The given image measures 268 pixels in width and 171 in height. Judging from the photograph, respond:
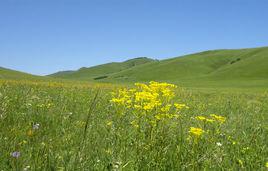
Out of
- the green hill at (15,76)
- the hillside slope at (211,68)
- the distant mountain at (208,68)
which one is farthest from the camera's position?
the hillside slope at (211,68)

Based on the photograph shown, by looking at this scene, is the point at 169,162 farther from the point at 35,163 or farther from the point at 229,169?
the point at 35,163

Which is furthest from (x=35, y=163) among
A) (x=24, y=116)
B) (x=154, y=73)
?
(x=154, y=73)

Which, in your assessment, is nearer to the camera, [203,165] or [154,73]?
[203,165]

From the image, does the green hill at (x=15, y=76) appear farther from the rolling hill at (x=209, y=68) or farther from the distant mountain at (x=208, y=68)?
the rolling hill at (x=209, y=68)

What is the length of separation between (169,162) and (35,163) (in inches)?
68.7

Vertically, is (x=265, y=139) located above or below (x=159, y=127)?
below

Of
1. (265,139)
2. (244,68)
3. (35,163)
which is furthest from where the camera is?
(244,68)

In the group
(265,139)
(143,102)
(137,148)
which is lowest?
(265,139)

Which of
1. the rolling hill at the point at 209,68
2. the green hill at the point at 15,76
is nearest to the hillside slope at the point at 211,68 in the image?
the rolling hill at the point at 209,68

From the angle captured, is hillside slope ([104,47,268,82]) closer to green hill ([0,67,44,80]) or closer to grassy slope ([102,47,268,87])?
grassy slope ([102,47,268,87])

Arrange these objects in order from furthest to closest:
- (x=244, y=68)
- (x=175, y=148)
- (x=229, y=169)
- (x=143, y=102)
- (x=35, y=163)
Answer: (x=244, y=68) → (x=143, y=102) → (x=175, y=148) → (x=229, y=169) → (x=35, y=163)

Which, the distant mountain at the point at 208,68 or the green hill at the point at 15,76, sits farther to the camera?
the distant mountain at the point at 208,68

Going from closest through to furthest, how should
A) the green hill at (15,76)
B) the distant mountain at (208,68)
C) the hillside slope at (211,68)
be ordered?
the green hill at (15,76) < the distant mountain at (208,68) < the hillside slope at (211,68)

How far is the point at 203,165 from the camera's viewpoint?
14.0ft
